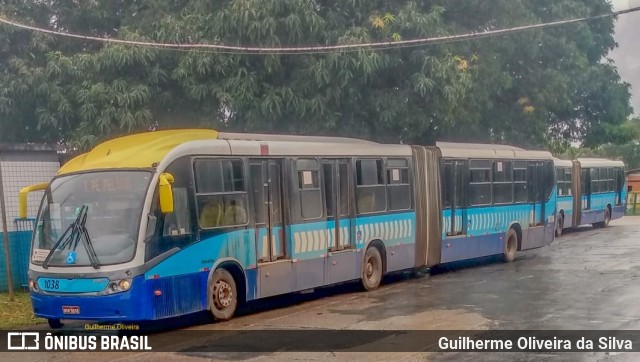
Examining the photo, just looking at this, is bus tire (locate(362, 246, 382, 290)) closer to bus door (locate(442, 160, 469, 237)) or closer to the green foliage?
bus door (locate(442, 160, 469, 237))

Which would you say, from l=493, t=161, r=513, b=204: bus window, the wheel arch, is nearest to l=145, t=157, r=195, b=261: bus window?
the wheel arch

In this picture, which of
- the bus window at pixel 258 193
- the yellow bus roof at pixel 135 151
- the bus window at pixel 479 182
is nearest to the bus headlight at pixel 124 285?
the yellow bus roof at pixel 135 151

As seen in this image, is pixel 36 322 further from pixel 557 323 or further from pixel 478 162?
pixel 478 162

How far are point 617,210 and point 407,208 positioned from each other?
23517 millimetres

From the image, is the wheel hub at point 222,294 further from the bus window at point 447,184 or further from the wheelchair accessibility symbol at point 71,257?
the bus window at point 447,184

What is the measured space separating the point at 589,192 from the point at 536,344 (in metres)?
25.9

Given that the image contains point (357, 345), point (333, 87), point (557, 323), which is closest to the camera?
point (357, 345)

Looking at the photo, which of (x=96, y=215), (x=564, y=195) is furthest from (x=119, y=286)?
(x=564, y=195)

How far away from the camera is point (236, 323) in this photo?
1269 cm

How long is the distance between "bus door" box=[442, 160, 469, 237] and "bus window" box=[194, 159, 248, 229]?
712cm

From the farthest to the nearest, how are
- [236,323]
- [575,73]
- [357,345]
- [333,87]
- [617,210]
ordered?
[617,210] → [575,73] → [333,87] → [236,323] → [357,345]

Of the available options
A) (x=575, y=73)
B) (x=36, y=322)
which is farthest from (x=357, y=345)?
(x=575, y=73)

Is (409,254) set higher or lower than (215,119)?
lower

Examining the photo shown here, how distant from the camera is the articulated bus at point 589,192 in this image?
1267 inches
